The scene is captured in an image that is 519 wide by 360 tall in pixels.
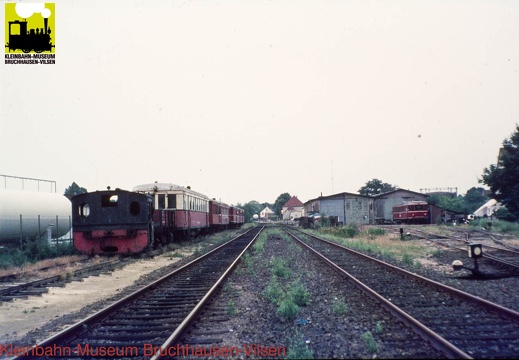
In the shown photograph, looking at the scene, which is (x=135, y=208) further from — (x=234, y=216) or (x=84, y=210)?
(x=234, y=216)

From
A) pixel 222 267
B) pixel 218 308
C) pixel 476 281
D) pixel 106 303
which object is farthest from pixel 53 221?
pixel 476 281

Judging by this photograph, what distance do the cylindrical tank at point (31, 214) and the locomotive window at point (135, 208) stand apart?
4.63 metres

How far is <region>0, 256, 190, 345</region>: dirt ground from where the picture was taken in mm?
6621

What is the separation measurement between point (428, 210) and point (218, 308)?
45.1 meters

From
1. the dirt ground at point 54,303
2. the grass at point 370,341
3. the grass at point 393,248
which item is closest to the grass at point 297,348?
the grass at point 370,341

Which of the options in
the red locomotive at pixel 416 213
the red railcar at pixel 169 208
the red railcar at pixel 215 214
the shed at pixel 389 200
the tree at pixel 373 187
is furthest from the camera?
the tree at pixel 373 187

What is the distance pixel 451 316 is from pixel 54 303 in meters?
7.12

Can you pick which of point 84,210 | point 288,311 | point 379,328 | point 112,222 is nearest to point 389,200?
point 112,222

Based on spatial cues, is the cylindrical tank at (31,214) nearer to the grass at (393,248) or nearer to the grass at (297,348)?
the grass at (393,248)

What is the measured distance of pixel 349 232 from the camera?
1152 inches

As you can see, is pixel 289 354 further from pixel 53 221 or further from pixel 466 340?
Answer: pixel 53 221

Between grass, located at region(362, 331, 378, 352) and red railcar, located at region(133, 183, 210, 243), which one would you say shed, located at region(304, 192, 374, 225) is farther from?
grass, located at region(362, 331, 378, 352)

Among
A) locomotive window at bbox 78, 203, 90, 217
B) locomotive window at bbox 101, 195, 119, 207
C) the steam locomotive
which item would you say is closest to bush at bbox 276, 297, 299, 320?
the steam locomotive

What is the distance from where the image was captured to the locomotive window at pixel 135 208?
15.8 meters
